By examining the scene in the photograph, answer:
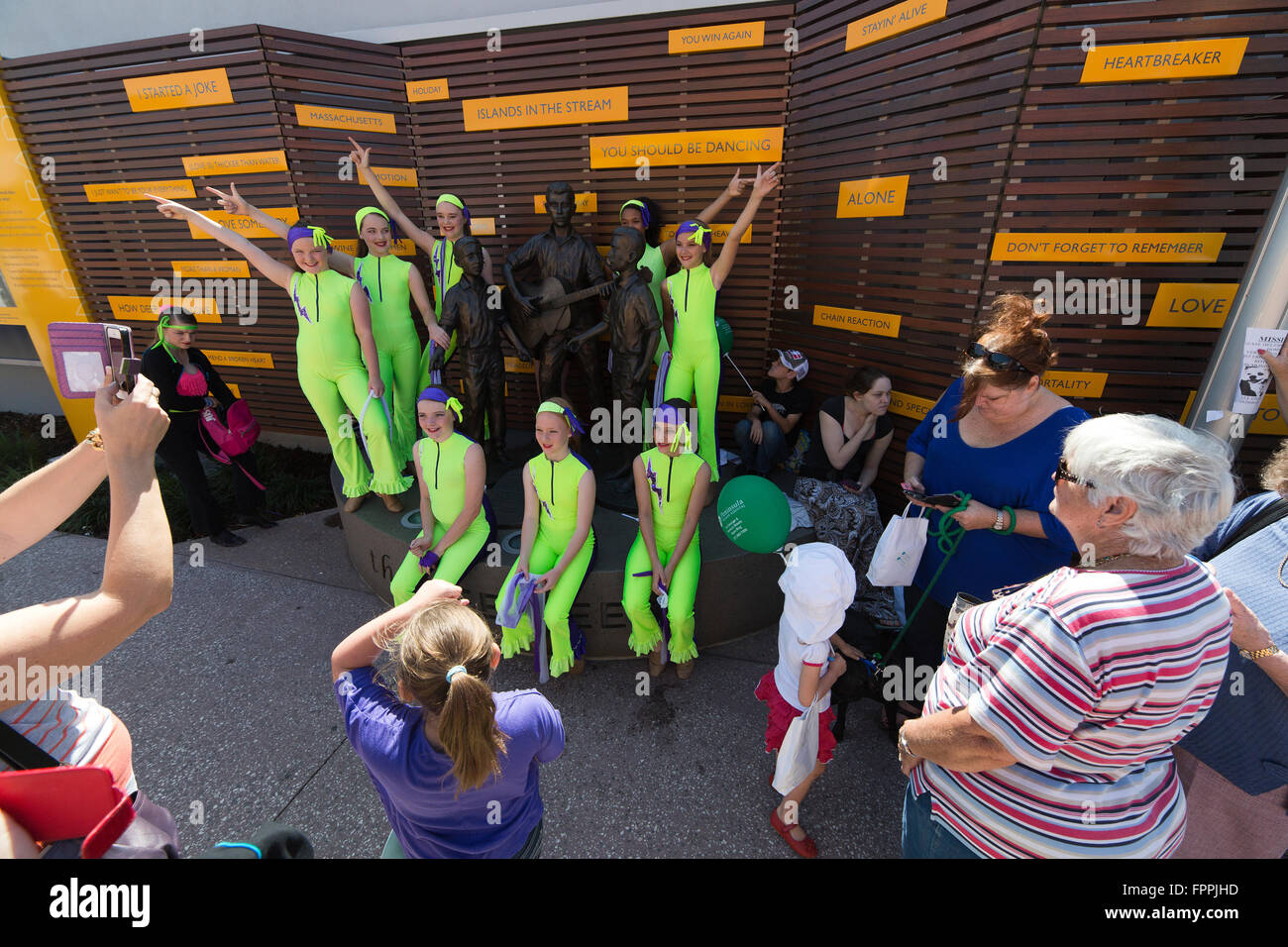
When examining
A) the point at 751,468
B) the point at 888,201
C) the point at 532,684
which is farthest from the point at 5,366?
the point at 888,201

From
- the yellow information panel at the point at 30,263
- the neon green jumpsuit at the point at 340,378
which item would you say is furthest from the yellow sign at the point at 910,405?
the yellow information panel at the point at 30,263

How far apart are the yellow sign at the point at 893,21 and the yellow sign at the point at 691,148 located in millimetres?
804

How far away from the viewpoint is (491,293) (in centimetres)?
442

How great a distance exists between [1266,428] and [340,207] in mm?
7635

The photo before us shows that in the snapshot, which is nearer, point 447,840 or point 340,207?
point 447,840

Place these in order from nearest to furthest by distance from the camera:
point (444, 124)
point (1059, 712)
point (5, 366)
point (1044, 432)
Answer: point (1059, 712)
point (1044, 432)
point (444, 124)
point (5, 366)

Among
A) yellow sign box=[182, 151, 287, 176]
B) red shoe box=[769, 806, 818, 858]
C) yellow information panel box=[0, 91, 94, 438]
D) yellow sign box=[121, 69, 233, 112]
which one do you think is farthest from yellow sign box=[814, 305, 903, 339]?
yellow information panel box=[0, 91, 94, 438]

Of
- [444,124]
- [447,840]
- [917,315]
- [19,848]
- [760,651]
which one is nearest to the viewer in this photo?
[19,848]

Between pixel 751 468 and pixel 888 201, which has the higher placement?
pixel 888 201

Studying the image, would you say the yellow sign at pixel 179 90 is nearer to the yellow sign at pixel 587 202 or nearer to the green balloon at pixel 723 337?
the yellow sign at pixel 587 202

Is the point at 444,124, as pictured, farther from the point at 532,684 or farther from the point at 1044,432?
the point at 1044,432

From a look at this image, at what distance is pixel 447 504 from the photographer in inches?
137

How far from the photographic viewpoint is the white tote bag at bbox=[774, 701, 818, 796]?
2250 millimetres

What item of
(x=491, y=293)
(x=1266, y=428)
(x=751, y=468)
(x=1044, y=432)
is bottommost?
(x=751, y=468)
